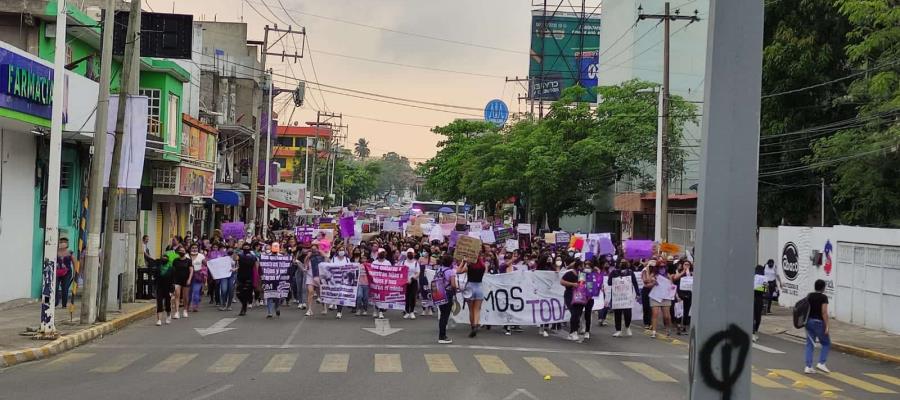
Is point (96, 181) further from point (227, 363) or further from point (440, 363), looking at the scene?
point (440, 363)

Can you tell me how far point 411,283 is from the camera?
22.8 meters

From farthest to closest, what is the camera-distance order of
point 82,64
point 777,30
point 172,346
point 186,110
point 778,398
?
point 186,110 → point 777,30 → point 82,64 → point 172,346 → point 778,398

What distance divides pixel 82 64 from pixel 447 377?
19.7m

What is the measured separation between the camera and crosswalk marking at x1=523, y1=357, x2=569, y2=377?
1418 centimetres

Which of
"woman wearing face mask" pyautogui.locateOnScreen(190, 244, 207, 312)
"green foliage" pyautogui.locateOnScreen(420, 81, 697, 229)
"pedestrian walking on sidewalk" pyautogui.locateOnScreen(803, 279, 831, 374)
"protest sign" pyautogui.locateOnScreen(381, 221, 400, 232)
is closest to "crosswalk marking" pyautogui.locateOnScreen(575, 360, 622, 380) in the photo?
"pedestrian walking on sidewalk" pyautogui.locateOnScreen(803, 279, 831, 374)

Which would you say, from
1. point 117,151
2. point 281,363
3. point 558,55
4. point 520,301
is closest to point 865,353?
point 520,301

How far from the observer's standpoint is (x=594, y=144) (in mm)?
47406

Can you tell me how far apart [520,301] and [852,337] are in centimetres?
823

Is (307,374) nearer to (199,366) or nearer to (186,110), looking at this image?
(199,366)

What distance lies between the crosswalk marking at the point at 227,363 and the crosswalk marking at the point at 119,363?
1.36m

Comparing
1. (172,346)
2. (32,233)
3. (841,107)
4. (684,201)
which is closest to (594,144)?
(684,201)

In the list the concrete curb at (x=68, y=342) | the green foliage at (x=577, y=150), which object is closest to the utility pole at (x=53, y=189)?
the concrete curb at (x=68, y=342)

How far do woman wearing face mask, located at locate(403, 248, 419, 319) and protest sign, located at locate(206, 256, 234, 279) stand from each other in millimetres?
4579

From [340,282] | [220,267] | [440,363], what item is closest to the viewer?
[440,363]
